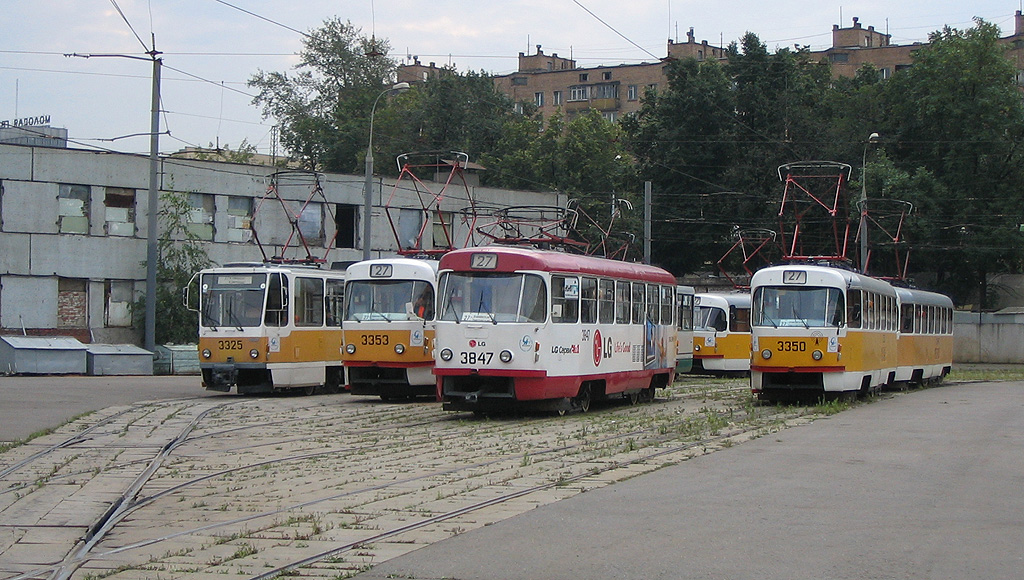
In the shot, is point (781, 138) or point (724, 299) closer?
point (724, 299)

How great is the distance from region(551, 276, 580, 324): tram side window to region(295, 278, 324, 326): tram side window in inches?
327

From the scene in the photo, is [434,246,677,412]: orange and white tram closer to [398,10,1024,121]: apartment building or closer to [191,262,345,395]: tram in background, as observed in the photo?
[191,262,345,395]: tram in background

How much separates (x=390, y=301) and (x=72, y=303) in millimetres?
19884

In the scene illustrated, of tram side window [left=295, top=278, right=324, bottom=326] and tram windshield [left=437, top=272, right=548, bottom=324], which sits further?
tram side window [left=295, top=278, right=324, bottom=326]

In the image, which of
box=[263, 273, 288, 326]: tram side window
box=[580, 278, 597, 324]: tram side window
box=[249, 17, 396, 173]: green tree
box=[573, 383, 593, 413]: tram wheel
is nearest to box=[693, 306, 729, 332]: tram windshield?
box=[263, 273, 288, 326]: tram side window

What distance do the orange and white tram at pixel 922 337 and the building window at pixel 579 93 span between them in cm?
7359

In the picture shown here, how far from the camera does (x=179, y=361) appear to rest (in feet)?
131

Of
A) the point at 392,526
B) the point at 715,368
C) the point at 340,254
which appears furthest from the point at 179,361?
the point at 392,526

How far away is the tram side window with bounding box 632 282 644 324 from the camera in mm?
23641

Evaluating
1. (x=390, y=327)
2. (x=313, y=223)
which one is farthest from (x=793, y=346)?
(x=313, y=223)

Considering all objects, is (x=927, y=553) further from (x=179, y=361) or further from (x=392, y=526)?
(x=179, y=361)

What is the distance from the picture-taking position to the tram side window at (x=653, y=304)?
24609 mm

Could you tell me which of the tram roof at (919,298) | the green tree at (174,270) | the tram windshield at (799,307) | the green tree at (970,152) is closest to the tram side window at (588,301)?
the tram windshield at (799,307)

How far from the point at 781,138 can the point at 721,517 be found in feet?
173
